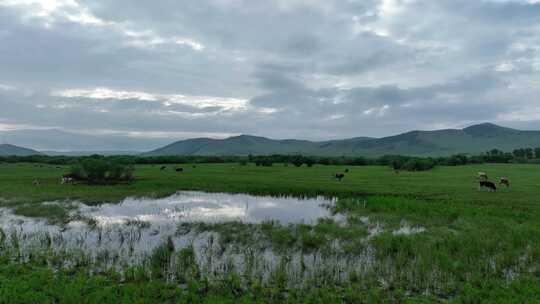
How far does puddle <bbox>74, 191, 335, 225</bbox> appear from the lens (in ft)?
69.2

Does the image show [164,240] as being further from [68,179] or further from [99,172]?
[68,179]

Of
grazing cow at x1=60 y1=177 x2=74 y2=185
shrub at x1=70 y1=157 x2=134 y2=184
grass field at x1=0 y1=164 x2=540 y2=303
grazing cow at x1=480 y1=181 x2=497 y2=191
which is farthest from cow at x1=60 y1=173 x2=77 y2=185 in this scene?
grazing cow at x1=480 y1=181 x2=497 y2=191

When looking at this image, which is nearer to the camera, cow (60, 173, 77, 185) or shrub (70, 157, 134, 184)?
cow (60, 173, 77, 185)

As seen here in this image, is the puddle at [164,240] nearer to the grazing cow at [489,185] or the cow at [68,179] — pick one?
the cow at [68,179]

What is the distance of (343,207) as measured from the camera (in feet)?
83.9

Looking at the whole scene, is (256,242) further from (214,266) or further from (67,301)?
(67,301)

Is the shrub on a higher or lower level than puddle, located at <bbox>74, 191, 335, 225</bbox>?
higher

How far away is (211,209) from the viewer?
25031mm

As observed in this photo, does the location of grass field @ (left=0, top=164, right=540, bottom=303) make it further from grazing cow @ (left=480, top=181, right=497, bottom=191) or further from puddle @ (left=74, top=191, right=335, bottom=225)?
puddle @ (left=74, top=191, right=335, bottom=225)

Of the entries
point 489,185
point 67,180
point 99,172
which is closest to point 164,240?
point 99,172

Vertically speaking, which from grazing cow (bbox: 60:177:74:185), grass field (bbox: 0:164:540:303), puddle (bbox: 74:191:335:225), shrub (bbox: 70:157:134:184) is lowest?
puddle (bbox: 74:191:335:225)

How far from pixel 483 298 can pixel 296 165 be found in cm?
7422

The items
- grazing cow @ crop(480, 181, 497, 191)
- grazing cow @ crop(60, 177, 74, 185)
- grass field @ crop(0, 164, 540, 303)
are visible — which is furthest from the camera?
grazing cow @ crop(60, 177, 74, 185)

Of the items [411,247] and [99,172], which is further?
[99,172]
